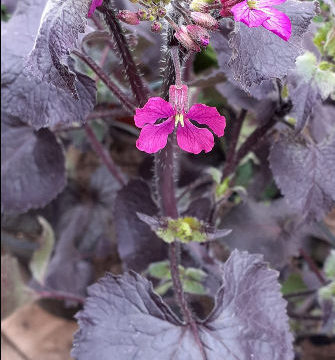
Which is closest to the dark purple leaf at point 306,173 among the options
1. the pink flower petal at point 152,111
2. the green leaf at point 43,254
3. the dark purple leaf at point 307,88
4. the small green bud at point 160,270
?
the dark purple leaf at point 307,88

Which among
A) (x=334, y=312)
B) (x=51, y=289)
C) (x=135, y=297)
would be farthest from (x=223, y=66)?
(x=51, y=289)

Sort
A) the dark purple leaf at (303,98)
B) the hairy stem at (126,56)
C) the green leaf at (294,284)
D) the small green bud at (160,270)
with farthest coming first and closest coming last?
the green leaf at (294,284), the small green bud at (160,270), the dark purple leaf at (303,98), the hairy stem at (126,56)

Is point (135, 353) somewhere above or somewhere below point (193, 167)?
above

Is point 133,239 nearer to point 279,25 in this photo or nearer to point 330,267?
point 330,267

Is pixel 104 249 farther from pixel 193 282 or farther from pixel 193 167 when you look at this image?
pixel 193 282

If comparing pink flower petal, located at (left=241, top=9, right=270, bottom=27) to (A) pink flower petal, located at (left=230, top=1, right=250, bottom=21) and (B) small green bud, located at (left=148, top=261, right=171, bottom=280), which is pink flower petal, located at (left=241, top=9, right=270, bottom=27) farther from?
(B) small green bud, located at (left=148, top=261, right=171, bottom=280)

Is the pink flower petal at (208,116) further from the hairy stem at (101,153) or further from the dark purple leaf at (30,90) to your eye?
the hairy stem at (101,153)

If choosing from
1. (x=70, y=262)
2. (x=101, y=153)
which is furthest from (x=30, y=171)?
(x=70, y=262)

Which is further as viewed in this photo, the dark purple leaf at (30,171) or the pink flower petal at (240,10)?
the dark purple leaf at (30,171)
